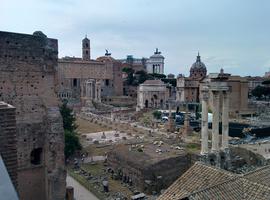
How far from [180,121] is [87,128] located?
14404 millimetres

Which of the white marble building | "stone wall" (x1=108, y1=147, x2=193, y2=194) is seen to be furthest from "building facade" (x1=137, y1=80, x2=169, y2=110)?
the white marble building

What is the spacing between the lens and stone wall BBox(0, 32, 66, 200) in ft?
40.2

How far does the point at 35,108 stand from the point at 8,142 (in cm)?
675

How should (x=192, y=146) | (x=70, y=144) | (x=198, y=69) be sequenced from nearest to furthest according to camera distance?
(x=70, y=144) → (x=192, y=146) → (x=198, y=69)

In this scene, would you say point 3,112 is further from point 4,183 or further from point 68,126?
point 68,126

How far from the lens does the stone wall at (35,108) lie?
1225 cm

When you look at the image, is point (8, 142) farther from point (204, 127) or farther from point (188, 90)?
point (188, 90)

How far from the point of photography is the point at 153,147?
28.1m

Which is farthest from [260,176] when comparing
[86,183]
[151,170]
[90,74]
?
[90,74]

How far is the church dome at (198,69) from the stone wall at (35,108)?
7487cm

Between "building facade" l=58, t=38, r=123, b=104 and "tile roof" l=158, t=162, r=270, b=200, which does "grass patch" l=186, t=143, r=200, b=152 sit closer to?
"tile roof" l=158, t=162, r=270, b=200

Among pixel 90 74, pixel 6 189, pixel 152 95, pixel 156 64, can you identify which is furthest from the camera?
pixel 156 64

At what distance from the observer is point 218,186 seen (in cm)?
919

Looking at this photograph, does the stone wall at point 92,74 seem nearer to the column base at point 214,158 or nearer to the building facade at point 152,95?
the building facade at point 152,95
